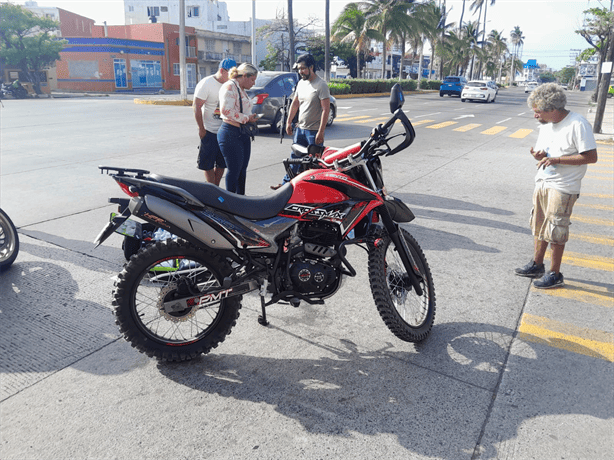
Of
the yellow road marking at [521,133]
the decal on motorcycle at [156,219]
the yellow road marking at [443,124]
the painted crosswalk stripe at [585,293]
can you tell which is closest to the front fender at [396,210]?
the decal on motorcycle at [156,219]

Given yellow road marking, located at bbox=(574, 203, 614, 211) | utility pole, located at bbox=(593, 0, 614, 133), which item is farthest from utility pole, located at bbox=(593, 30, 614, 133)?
yellow road marking, located at bbox=(574, 203, 614, 211)

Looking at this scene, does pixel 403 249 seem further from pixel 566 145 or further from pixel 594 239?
pixel 594 239

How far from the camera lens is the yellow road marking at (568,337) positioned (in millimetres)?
3650

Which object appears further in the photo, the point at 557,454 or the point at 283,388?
the point at 283,388

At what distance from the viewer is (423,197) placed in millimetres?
7984

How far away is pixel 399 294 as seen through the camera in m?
3.66

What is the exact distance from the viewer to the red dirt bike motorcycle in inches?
121

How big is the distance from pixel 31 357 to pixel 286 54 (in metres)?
54.7

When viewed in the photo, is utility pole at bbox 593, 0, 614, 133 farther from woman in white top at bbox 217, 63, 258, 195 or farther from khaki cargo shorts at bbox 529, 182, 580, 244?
woman in white top at bbox 217, 63, 258, 195

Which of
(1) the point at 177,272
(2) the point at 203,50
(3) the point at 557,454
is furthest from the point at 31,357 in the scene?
(2) the point at 203,50

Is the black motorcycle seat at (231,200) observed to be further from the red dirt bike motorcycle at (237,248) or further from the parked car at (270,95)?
the parked car at (270,95)

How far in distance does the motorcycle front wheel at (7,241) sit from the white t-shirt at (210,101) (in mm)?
2522

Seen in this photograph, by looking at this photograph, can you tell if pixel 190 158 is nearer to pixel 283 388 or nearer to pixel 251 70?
pixel 251 70

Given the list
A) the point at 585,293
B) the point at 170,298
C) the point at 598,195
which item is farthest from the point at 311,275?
the point at 598,195
